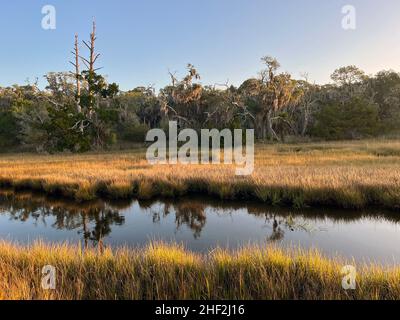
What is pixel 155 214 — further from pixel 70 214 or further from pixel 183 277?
pixel 183 277

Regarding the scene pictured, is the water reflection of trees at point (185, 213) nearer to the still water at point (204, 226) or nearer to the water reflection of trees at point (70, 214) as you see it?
the still water at point (204, 226)

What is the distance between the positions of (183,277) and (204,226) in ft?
16.1

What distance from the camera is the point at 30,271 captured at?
5027 millimetres

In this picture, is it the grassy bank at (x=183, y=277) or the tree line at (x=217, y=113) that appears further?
the tree line at (x=217, y=113)

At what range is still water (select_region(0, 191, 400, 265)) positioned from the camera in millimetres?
7938

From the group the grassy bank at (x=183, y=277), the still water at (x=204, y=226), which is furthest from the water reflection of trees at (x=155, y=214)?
the grassy bank at (x=183, y=277)

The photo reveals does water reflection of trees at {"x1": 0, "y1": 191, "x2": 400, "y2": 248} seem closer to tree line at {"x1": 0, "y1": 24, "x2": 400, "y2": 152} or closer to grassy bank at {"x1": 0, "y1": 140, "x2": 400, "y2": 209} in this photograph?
grassy bank at {"x1": 0, "y1": 140, "x2": 400, "y2": 209}

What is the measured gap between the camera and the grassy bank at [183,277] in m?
4.27

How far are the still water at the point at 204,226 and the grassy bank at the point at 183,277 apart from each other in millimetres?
1951

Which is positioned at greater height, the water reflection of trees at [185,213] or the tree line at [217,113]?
the tree line at [217,113]

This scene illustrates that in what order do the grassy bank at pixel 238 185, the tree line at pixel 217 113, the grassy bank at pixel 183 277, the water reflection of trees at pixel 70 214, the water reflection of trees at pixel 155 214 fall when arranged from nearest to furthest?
the grassy bank at pixel 183 277, the water reflection of trees at pixel 155 214, the water reflection of trees at pixel 70 214, the grassy bank at pixel 238 185, the tree line at pixel 217 113

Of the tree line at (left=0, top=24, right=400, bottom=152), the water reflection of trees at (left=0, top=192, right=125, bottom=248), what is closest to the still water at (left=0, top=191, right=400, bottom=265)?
the water reflection of trees at (left=0, top=192, right=125, bottom=248)
